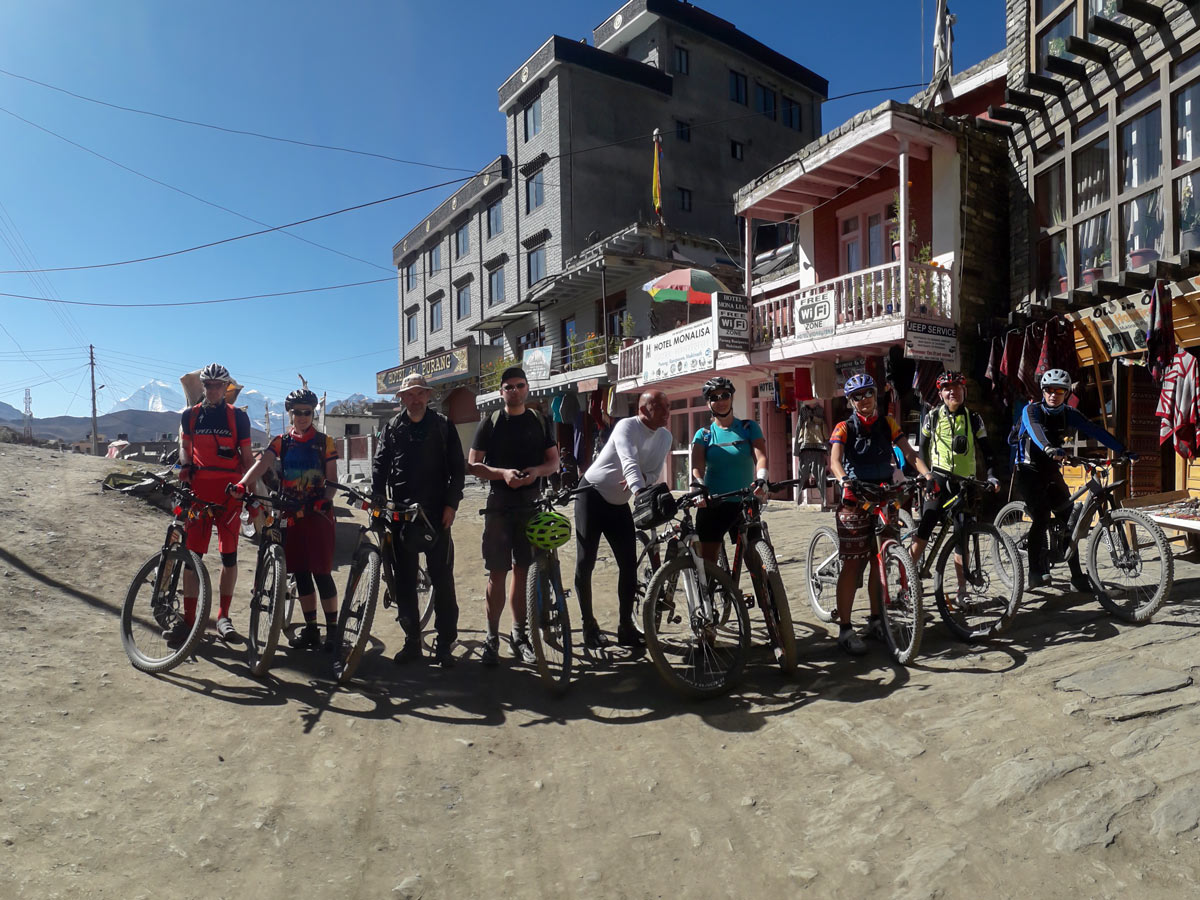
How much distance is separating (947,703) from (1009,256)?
1005 centimetres

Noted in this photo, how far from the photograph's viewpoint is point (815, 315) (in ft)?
42.2

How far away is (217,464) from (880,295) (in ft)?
33.7

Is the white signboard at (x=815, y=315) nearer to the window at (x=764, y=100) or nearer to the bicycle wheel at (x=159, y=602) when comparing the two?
the bicycle wheel at (x=159, y=602)

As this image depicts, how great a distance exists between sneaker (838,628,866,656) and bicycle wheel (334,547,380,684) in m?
2.96

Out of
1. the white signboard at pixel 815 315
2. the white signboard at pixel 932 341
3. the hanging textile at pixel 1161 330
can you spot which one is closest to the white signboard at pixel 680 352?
the white signboard at pixel 815 315

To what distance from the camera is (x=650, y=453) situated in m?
4.80

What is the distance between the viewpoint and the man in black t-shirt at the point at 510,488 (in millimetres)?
4730

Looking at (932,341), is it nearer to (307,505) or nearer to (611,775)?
(307,505)

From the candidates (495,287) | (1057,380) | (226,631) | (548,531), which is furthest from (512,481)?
(495,287)

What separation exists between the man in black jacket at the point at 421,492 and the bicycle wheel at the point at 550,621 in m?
0.82

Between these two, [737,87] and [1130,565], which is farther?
[737,87]

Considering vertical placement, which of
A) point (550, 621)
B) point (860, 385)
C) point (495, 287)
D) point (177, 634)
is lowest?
point (177, 634)

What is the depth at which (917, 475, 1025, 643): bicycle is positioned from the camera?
15.2 ft

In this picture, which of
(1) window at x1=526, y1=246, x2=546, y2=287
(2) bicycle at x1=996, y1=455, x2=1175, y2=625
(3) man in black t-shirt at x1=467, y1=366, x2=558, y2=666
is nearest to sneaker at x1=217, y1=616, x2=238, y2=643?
(3) man in black t-shirt at x1=467, y1=366, x2=558, y2=666
